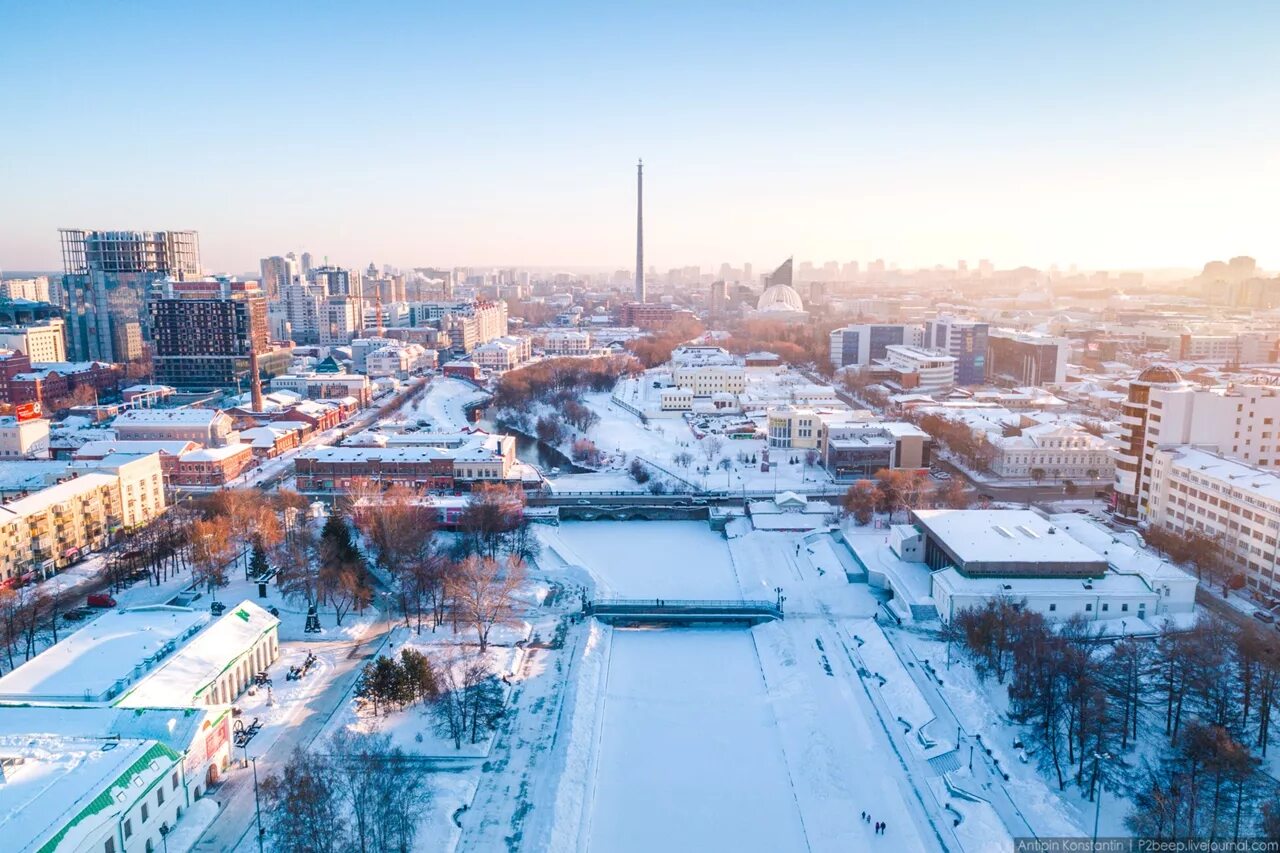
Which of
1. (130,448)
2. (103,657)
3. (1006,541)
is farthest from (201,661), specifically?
(130,448)

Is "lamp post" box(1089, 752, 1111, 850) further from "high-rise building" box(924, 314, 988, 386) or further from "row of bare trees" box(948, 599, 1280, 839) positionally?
"high-rise building" box(924, 314, 988, 386)

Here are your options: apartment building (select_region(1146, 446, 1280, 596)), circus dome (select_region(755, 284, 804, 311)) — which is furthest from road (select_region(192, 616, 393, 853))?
circus dome (select_region(755, 284, 804, 311))

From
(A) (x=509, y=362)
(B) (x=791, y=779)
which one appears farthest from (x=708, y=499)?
(A) (x=509, y=362)

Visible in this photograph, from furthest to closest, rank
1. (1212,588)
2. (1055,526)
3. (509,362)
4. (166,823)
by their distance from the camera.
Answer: (509,362), (1055,526), (1212,588), (166,823)

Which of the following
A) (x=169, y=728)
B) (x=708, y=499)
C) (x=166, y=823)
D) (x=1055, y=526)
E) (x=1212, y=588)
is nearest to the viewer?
(x=166, y=823)

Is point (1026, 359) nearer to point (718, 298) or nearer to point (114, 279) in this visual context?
point (114, 279)

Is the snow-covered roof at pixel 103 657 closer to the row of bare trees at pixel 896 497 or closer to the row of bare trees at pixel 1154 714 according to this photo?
the row of bare trees at pixel 1154 714

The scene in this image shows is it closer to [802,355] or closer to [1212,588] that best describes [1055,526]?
[1212,588]
